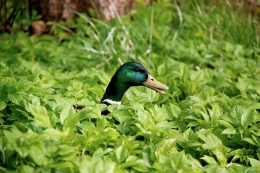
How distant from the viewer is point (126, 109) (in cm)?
288

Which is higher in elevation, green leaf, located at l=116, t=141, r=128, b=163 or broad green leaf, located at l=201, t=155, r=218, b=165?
green leaf, located at l=116, t=141, r=128, b=163

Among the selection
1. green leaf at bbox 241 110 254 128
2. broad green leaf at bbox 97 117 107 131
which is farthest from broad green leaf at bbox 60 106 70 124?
green leaf at bbox 241 110 254 128

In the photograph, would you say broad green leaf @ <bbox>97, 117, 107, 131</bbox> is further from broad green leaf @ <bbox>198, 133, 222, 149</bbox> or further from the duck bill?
the duck bill

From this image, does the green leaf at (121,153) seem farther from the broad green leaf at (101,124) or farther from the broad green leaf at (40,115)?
the broad green leaf at (40,115)

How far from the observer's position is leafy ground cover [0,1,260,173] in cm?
228

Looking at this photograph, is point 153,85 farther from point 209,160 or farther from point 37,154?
point 37,154

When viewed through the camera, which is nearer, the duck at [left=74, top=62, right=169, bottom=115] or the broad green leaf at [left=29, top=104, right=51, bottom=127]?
the broad green leaf at [left=29, top=104, right=51, bottom=127]

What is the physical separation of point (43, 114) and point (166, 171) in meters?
0.86

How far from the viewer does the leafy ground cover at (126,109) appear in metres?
2.28

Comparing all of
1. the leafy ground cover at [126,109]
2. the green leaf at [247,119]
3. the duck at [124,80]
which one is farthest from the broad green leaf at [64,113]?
the green leaf at [247,119]

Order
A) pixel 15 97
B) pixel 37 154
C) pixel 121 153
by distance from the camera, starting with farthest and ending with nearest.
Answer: pixel 15 97, pixel 121 153, pixel 37 154

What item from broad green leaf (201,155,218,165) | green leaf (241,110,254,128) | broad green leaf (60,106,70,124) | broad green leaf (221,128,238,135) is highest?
broad green leaf (60,106,70,124)

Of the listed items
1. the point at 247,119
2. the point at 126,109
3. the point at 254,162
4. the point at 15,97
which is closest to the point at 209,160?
the point at 254,162

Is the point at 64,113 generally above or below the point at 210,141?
above
